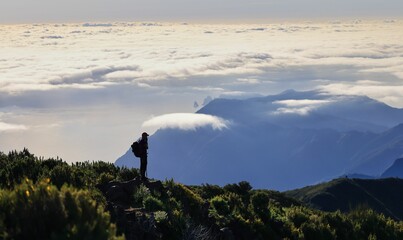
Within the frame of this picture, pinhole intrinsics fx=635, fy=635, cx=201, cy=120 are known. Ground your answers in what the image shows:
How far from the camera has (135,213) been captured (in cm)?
2008

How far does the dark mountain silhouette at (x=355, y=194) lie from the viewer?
13400cm

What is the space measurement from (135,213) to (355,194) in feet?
423

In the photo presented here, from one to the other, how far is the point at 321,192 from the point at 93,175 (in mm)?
122207

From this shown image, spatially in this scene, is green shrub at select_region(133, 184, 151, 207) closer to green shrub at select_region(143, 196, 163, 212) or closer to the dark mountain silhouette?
green shrub at select_region(143, 196, 163, 212)

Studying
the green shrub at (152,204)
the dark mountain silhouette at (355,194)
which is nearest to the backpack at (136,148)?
the green shrub at (152,204)

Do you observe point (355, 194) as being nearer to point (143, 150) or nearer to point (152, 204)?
point (143, 150)

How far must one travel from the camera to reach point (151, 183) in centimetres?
2486

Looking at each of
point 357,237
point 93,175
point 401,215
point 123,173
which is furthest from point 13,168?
point 401,215

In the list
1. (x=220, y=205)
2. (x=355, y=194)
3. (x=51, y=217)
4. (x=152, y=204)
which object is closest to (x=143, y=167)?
(x=220, y=205)

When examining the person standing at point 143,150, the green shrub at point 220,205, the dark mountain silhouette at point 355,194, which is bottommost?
the dark mountain silhouette at point 355,194

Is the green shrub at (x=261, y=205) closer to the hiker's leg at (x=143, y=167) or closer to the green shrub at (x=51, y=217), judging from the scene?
the hiker's leg at (x=143, y=167)

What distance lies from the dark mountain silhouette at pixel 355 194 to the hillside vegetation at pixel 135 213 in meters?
102

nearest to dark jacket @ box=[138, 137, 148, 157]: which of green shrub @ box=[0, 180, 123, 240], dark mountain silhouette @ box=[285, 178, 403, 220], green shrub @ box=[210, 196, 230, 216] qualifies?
green shrub @ box=[210, 196, 230, 216]

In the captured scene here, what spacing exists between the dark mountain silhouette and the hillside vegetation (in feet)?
334
